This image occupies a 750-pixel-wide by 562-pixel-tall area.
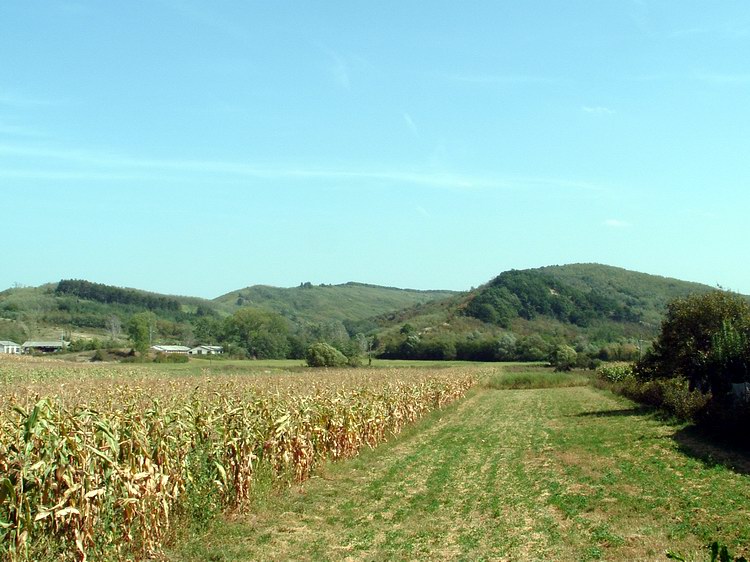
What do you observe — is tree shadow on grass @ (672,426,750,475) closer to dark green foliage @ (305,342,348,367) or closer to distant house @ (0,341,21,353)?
dark green foliage @ (305,342,348,367)

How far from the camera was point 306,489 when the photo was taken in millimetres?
14242

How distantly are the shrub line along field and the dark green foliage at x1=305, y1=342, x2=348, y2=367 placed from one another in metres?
42.8

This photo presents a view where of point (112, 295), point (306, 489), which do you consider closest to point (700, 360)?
point (306, 489)

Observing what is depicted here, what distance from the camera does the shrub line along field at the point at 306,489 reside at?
7531 millimetres

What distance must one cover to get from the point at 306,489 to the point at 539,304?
124m

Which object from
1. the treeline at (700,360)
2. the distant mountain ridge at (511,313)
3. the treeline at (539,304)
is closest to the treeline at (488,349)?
the distant mountain ridge at (511,313)

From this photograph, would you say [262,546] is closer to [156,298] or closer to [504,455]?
[504,455]

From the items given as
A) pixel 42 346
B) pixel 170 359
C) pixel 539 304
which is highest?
pixel 539 304

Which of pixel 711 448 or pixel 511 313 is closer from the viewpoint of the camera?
pixel 711 448

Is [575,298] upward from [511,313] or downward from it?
upward

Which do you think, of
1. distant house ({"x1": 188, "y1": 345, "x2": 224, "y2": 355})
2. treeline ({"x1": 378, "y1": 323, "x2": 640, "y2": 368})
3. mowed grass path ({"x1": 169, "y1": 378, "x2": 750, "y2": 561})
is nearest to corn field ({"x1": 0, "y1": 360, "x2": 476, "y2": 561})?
mowed grass path ({"x1": 169, "y1": 378, "x2": 750, "y2": 561})

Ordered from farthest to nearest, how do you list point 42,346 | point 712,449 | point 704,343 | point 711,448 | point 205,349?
point 205,349, point 42,346, point 704,343, point 711,448, point 712,449

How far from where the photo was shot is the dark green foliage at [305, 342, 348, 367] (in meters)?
63.3

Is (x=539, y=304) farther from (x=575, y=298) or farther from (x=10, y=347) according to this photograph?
(x=10, y=347)
